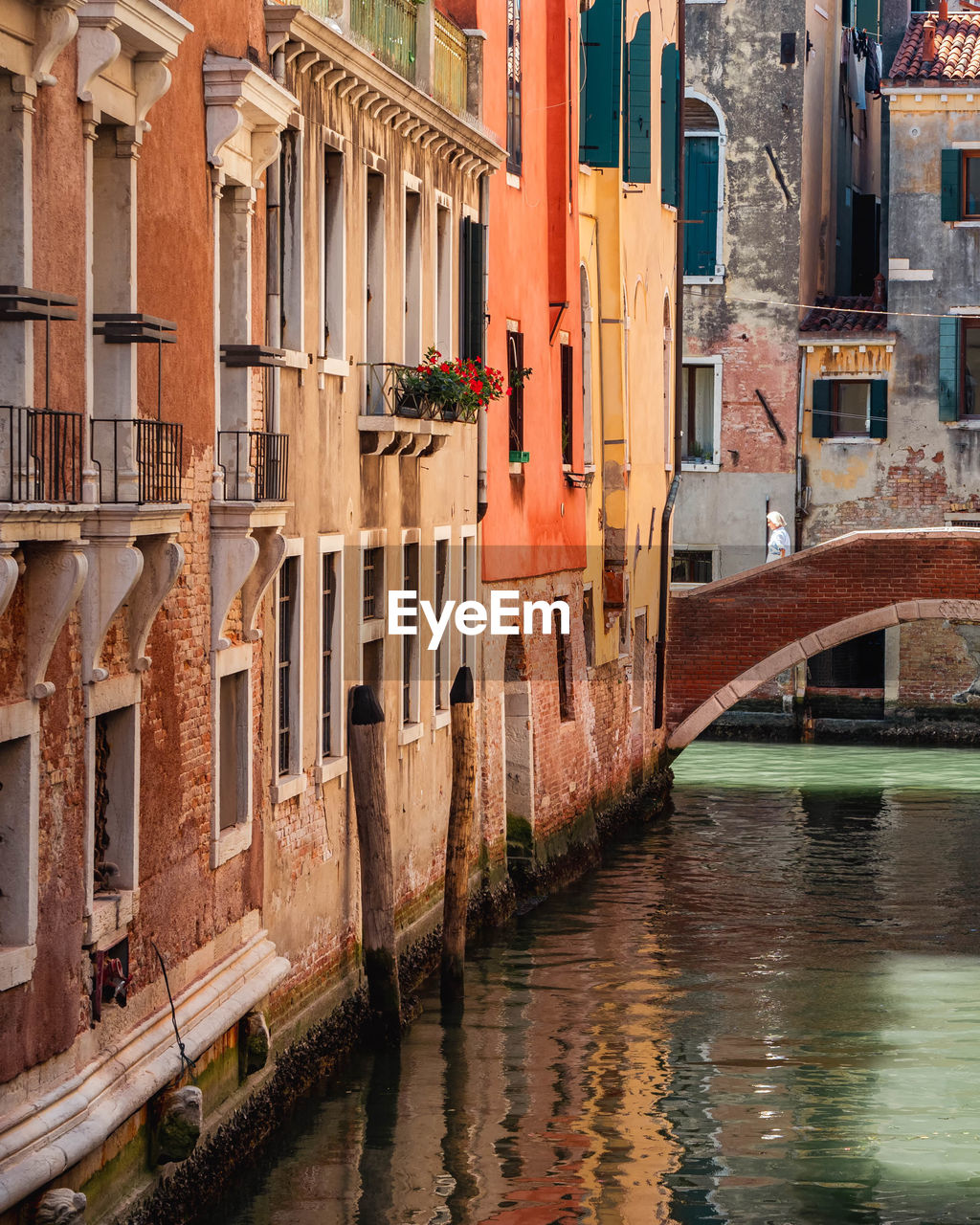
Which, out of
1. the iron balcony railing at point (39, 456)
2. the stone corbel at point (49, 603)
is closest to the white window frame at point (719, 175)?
the iron balcony railing at point (39, 456)

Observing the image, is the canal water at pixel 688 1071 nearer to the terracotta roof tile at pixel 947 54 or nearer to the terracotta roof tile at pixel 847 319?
the terracotta roof tile at pixel 847 319

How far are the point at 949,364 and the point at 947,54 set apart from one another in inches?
132

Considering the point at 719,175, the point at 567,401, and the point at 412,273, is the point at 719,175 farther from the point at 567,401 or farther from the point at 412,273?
the point at 412,273

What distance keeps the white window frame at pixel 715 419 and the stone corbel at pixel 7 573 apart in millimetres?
19355

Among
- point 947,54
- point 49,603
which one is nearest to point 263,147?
point 49,603

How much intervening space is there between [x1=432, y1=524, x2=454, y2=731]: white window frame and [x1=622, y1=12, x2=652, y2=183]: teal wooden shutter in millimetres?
5850

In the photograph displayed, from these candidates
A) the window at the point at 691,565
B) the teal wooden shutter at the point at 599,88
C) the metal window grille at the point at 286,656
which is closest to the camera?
the metal window grille at the point at 286,656

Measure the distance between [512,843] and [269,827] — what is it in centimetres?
577

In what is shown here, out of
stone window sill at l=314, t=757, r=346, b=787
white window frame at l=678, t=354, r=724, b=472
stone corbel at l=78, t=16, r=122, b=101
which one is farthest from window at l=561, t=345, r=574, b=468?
stone corbel at l=78, t=16, r=122, b=101

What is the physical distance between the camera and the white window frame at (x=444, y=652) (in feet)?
41.6

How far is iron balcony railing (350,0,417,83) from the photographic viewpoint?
10.9 metres

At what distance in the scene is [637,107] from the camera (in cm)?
1797

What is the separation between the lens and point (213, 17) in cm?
834

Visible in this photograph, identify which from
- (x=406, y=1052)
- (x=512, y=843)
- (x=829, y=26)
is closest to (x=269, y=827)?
(x=406, y=1052)
